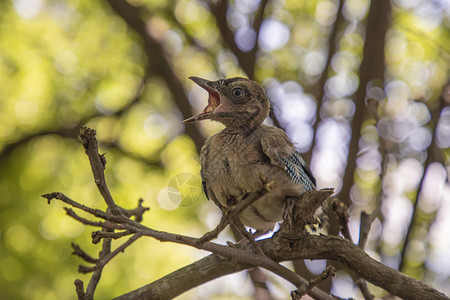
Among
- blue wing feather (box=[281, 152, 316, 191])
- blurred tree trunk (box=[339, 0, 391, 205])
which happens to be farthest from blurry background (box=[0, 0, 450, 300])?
blue wing feather (box=[281, 152, 316, 191])

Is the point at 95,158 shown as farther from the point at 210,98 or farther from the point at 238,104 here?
the point at 210,98

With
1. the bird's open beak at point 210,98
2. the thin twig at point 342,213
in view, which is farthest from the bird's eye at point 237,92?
the thin twig at point 342,213

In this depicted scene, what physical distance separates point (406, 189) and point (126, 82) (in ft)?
10.8

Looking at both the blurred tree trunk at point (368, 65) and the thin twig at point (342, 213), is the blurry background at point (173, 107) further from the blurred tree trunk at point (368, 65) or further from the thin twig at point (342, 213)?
the thin twig at point (342, 213)

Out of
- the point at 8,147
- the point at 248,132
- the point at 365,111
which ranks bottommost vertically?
the point at 248,132

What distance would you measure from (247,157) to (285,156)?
0.67 feet

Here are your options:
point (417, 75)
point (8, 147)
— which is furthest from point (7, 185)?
point (417, 75)

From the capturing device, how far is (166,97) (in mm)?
5922

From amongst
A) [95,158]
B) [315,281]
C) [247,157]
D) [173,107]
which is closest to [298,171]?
[247,157]

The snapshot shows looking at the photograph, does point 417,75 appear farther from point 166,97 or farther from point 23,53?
point 23,53

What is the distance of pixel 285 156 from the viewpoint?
2.61 m

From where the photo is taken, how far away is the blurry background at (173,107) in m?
4.39

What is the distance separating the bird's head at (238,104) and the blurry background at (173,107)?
3.43 feet

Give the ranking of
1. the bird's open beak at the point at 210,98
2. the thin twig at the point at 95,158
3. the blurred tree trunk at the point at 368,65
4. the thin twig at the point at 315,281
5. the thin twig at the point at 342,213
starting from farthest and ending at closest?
1. the blurred tree trunk at the point at 368,65
2. the bird's open beak at the point at 210,98
3. the thin twig at the point at 342,213
4. the thin twig at the point at 315,281
5. the thin twig at the point at 95,158
